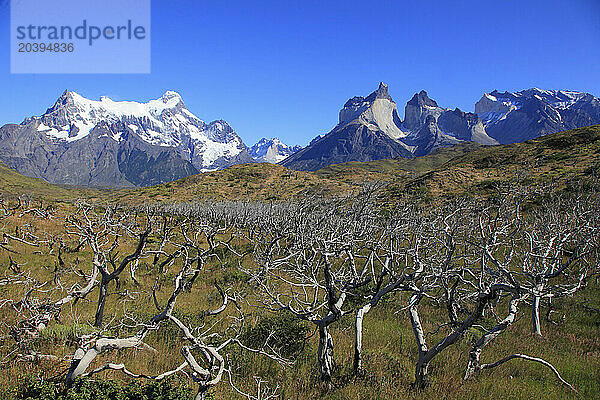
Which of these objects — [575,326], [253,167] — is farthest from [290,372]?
[253,167]

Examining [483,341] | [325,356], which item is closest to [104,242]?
[325,356]

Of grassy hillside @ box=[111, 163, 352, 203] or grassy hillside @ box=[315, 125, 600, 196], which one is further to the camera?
grassy hillside @ box=[111, 163, 352, 203]

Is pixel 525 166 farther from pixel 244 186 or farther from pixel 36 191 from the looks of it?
pixel 36 191

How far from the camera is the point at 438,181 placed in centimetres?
4975

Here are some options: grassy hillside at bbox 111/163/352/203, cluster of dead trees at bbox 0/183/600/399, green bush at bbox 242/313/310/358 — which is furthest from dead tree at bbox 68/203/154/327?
grassy hillside at bbox 111/163/352/203

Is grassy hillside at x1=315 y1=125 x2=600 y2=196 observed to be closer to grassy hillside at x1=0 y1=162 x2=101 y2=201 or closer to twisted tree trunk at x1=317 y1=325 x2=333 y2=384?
twisted tree trunk at x1=317 y1=325 x2=333 y2=384

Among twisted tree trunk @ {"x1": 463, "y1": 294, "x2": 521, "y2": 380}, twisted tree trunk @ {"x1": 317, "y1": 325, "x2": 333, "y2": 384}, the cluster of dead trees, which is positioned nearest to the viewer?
the cluster of dead trees

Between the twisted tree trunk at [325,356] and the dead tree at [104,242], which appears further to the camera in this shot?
the dead tree at [104,242]

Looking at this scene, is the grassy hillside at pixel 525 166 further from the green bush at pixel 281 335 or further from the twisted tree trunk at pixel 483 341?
the green bush at pixel 281 335

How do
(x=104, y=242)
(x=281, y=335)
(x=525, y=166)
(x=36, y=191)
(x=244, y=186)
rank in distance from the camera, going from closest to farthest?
(x=281, y=335) → (x=104, y=242) → (x=525, y=166) → (x=244, y=186) → (x=36, y=191)

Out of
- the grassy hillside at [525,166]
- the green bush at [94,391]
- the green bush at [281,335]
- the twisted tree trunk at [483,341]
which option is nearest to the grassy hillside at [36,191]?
the grassy hillside at [525,166]

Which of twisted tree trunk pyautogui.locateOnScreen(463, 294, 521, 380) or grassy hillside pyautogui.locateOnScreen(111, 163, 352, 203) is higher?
grassy hillside pyautogui.locateOnScreen(111, 163, 352, 203)

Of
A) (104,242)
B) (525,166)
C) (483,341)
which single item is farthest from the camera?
(525,166)

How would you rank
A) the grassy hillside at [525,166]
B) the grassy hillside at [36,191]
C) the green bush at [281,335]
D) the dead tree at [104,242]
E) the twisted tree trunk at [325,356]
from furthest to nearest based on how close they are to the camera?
the grassy hillside at [36,191] → the grassy hillside at [525,166] → the green bush at [281,335] → the dead tree at [104,242] → the twisted tree trunk at [325,356]
